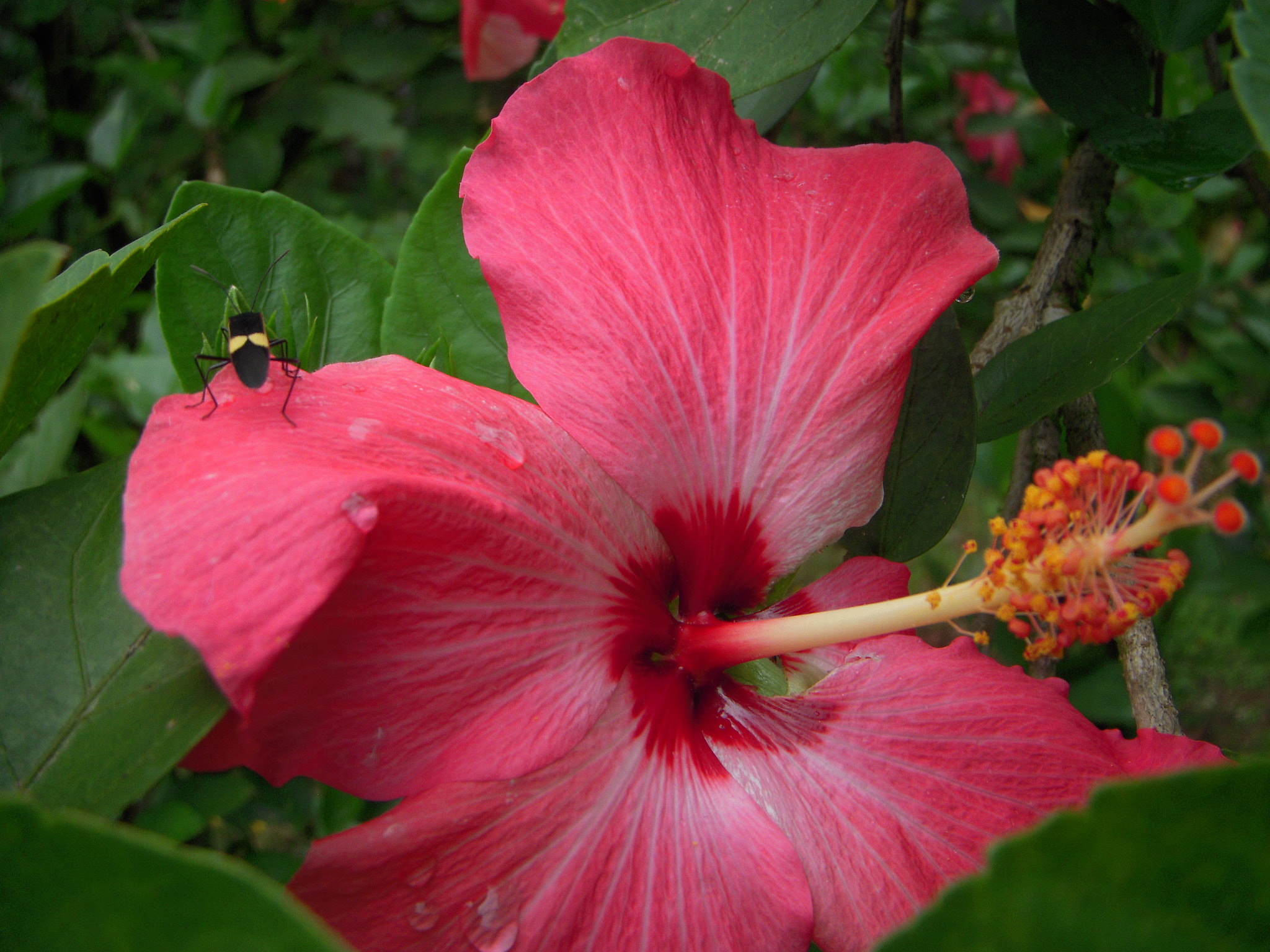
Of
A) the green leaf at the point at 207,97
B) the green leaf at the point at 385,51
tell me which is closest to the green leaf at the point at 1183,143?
the green leaf at the point at 207,97

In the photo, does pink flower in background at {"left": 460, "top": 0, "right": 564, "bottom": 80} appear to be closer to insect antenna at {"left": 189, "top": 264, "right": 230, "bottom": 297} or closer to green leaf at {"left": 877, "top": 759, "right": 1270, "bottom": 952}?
insect antenna at {"left": 189, "top": 264, "right": 230, "bottom": 297}

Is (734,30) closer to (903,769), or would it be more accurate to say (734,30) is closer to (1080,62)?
(1080,62)

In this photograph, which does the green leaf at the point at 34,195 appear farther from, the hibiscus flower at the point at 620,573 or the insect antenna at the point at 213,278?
the hibiscus flower at the point at 620,573

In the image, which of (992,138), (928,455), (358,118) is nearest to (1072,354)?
(928,455)

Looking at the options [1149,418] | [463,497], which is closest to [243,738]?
[463,497]

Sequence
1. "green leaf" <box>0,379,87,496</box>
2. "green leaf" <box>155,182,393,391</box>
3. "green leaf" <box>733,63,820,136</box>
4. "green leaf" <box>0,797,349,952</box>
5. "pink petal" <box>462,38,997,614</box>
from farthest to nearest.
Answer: "green leaf" <box>0,379,87,496</box>, "green leaf" <box>733,63,820,136</box>, "green leaf" <box>155,182,393,391</box>, "pink petal" <box>462,38,997,614</box>, "green leaf" <box>0,797,349,952</box>

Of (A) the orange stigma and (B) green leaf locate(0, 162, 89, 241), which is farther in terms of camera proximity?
(B) green leaf locate(0, 162, 89, 241)

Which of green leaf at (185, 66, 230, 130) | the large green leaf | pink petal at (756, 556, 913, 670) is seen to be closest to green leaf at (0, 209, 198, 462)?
pink petal at (756, 556, 913, 670)
